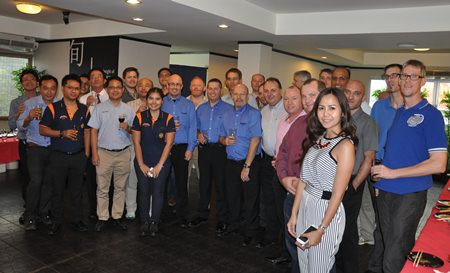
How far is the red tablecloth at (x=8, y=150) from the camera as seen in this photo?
6.14 metres

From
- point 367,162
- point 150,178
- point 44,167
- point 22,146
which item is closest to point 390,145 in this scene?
point 367,162

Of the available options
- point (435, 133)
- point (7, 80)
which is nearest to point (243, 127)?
point (435, 133)

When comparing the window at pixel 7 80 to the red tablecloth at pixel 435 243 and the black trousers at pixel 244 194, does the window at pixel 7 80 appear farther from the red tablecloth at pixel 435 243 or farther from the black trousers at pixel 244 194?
the red tablecloth at pixel 435 243

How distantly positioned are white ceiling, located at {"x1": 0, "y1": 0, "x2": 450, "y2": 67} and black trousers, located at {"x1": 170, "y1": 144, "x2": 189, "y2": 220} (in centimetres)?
171

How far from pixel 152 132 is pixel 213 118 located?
2.34 ft

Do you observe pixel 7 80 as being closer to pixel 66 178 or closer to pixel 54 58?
pixel 54 58

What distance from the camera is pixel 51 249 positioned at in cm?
362

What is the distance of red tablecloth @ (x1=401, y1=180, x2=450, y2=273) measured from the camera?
1677 millimetres

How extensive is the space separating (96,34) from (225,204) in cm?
514

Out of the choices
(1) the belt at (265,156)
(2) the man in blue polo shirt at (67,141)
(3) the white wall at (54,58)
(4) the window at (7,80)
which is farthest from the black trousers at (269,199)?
(4) the window at (7,80)

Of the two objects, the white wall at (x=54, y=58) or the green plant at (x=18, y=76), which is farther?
the green plant at (x=18, y=76)

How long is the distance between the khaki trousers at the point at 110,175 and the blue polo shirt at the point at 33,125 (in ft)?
1.89

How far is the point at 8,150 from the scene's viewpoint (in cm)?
623

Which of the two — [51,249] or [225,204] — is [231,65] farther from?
[51,249]
